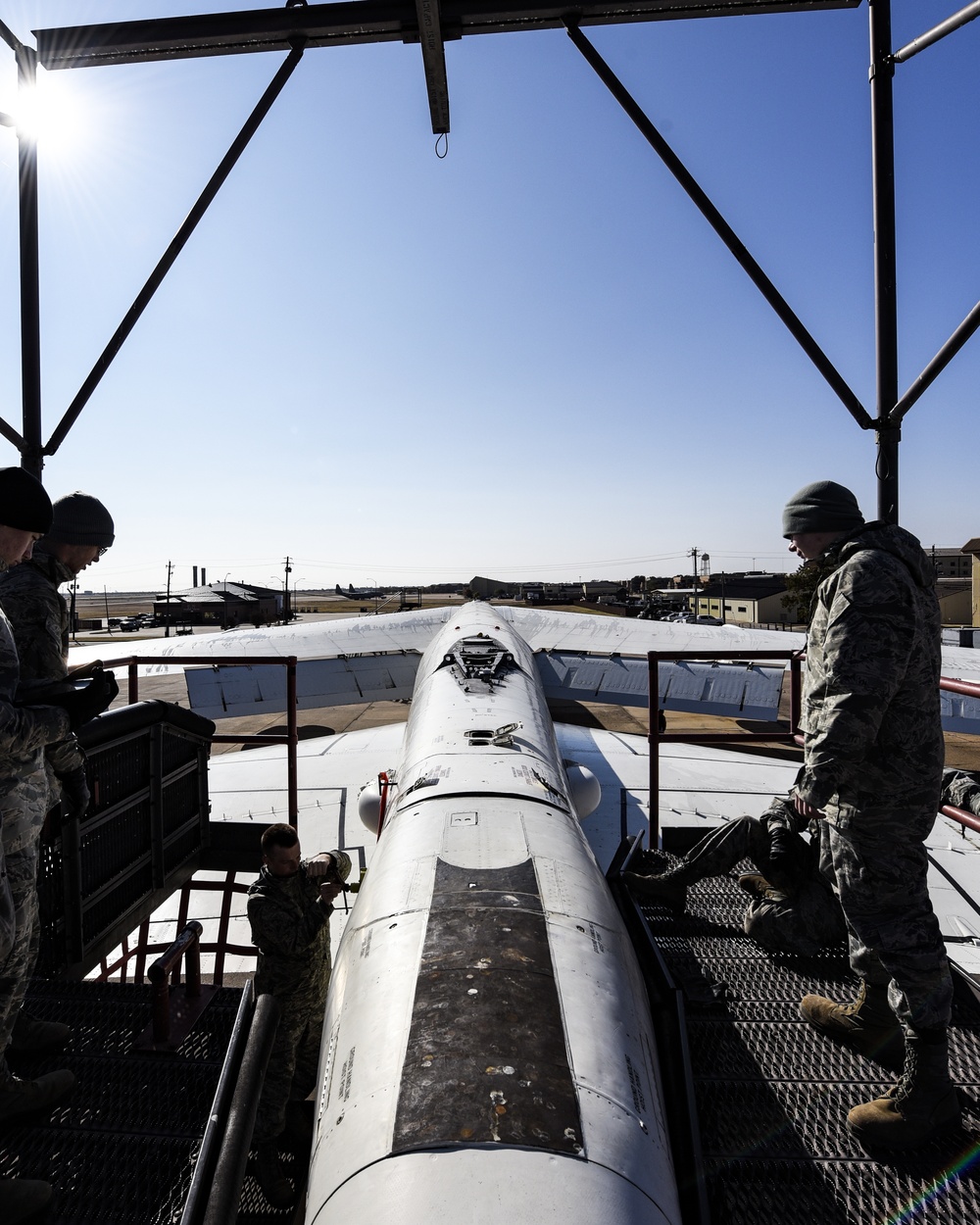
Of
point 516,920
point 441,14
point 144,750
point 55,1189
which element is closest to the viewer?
point 55,1189

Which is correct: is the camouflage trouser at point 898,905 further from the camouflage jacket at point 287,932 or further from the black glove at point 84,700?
the black glove at point 84,700

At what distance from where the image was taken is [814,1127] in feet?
10.4

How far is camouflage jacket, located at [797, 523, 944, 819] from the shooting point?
3201 mm

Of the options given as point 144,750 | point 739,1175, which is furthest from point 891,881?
point 144,750

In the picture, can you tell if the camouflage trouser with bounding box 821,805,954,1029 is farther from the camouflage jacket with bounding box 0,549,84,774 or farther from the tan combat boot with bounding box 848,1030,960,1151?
the camouflage jacket with bounding box 0,549,84,774

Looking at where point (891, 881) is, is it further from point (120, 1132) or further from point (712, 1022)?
point (120, 1132)

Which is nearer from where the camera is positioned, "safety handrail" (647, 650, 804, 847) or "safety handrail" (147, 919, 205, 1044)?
"safety handrail" (147, 919, 205, 1044)

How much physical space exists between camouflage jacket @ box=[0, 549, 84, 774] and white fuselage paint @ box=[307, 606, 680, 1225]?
6.44 ft

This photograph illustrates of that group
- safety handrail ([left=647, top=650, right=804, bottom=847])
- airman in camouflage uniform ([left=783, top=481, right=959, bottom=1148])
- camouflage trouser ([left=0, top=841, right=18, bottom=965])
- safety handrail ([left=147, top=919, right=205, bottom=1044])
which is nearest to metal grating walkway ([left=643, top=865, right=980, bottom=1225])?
airman in camouflage uniform ([left=783, top=481, right=959, bottom=1148])

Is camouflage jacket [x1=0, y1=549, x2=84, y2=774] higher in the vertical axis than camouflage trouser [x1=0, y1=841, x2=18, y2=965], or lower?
higher

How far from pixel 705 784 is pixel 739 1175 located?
503 inches

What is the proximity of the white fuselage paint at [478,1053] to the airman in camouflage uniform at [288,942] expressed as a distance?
1.27 ft

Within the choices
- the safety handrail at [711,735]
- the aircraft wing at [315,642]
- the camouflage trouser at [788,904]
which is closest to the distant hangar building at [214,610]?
the aircraft wing at [315,642]

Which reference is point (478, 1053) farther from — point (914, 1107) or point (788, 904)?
point (788, 904)
